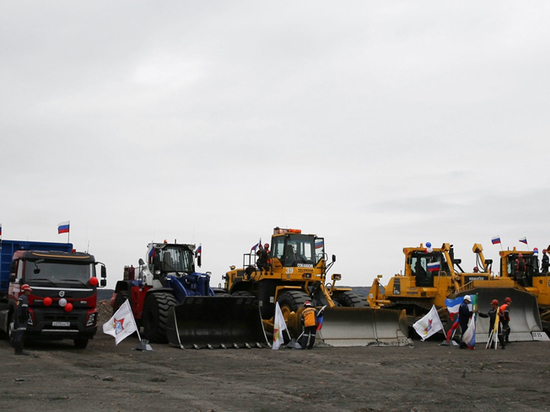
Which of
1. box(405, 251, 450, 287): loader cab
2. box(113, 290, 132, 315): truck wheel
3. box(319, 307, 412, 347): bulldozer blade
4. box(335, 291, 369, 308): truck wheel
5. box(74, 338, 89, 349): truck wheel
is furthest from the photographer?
box(405, 251, 450, 287): loader cab

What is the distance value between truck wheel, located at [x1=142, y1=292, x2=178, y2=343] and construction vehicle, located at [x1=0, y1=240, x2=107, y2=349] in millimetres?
1783

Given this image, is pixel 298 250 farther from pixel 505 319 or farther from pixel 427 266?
pixel 505 319

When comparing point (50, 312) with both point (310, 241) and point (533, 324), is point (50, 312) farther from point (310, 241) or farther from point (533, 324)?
point (533, 324)

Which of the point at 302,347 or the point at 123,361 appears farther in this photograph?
the point at 302,347

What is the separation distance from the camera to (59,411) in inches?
346

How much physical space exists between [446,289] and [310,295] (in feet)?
15.1

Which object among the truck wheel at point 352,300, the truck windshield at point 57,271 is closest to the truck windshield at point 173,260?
the truck windshield at point 57,271

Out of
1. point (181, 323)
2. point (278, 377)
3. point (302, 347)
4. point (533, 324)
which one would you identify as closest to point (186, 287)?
point (181, 323)

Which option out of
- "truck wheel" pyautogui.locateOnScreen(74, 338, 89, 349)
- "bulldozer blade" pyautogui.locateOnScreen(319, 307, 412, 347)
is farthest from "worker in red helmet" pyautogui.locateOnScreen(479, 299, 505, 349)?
"truck wheel" pyautogui.locateOnScreen(74, 338, 89, 349)

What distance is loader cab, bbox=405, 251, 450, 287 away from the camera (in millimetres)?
23328

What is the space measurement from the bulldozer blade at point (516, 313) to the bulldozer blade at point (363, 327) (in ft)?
7.59

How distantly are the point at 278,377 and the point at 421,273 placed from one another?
12235 millimetres

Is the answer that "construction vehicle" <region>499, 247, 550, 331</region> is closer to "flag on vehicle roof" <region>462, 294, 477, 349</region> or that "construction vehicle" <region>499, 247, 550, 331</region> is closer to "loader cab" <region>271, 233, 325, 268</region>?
"flag on vehicle roof" <region>462, 294, 477, 349</region>

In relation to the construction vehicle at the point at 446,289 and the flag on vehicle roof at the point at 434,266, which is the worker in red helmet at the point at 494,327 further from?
the flag on vehicle roof at the point at 434,266
